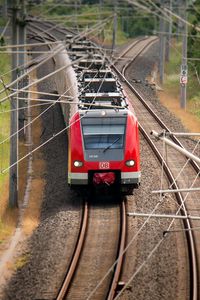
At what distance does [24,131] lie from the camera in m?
31.2

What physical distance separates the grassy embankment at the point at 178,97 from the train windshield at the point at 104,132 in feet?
41.1

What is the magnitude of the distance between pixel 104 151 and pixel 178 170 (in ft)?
16.3

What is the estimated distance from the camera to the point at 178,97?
45125mm

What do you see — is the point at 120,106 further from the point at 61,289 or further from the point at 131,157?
the point at 61,289

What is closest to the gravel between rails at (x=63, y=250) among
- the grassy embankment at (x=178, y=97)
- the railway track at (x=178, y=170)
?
the railway track at (x=178, y=170)

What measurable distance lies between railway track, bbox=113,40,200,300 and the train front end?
1300 millimetres

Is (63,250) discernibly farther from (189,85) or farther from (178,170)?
(189,85)

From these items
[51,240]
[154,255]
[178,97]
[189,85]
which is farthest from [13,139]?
[189,85]

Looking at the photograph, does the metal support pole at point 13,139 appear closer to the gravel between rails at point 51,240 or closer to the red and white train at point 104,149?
the gravel between rails at point 51,240

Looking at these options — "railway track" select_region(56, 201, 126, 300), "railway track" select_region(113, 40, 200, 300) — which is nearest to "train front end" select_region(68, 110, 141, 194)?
"railway track" select_region(56, 201, 126, 300)

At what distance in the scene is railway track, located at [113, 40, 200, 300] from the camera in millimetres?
16855

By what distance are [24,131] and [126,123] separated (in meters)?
10.5

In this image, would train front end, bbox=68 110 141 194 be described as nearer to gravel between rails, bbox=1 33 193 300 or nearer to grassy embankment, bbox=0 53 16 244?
gravel between rails, bbox=1 33 193 300

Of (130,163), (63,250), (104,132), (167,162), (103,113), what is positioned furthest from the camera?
(167,162)
